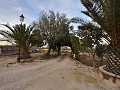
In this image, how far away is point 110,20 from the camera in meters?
8.38

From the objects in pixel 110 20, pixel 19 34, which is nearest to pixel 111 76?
pixel 110 20

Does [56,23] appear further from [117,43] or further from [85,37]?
[117,43]

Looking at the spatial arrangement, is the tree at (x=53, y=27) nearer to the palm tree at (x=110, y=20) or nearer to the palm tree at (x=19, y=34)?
the palm tree at (x=19, y=34)

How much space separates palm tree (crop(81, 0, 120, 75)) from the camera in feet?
26.2

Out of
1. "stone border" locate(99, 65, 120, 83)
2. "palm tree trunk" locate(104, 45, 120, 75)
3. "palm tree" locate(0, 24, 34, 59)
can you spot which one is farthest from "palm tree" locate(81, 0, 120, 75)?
"palm tree" locate(0, 24, 34, 59)

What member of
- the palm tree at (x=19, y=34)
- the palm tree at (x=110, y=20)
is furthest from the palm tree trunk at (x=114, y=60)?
the palm tree at (x=19, y=34)

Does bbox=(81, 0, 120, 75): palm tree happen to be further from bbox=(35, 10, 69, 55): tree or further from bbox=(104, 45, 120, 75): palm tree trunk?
bbox=(35, 10, 69, 55): tree

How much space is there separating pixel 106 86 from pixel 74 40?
7.97m

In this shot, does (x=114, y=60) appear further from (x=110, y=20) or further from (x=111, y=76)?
(x=110, y=20)

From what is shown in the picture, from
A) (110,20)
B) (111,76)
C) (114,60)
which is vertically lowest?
(111,76)

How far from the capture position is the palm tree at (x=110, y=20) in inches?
314

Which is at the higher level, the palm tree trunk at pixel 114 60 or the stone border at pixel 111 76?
the palm tree trunk at pixel 114 60

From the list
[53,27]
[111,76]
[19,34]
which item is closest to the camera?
[111,76]

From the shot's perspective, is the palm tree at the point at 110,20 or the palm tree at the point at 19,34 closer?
the palm tree at the point at 110,20
